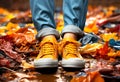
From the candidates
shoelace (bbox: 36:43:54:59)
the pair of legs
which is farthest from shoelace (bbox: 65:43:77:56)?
shoelace (bbox: 36:43:54:59)

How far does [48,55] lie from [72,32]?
0.29 metres

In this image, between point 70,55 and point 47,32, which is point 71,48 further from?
point 47,32

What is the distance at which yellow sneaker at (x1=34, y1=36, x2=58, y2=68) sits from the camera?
2.21 m

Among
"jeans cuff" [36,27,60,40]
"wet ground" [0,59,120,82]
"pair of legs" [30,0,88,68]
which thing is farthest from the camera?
"jeans cuff" [36,27,60,40]

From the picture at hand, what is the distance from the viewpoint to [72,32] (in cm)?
246

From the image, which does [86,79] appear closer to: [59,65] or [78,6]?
[59,65]

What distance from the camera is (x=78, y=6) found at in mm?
2535

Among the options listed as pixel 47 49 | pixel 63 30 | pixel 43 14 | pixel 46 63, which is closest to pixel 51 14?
pixel 43 14

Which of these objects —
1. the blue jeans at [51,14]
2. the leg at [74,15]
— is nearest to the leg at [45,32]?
the blue jeans at [51,14]

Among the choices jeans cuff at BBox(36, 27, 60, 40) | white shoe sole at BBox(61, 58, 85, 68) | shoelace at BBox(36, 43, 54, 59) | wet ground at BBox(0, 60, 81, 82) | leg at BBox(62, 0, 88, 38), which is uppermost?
leg at BBox(62, 0, 88, 38)

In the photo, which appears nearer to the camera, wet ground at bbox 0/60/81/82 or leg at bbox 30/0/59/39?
wet ground at bbox 0/60/81/82

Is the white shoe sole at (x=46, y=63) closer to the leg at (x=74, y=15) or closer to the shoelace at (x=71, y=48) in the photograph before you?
the shoelace at (x=71, y=48)

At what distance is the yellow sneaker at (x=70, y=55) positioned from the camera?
223 centimetres

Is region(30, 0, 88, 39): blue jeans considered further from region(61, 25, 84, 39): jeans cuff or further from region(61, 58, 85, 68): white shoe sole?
region(61, 58, 85, 68): white shoe sole
